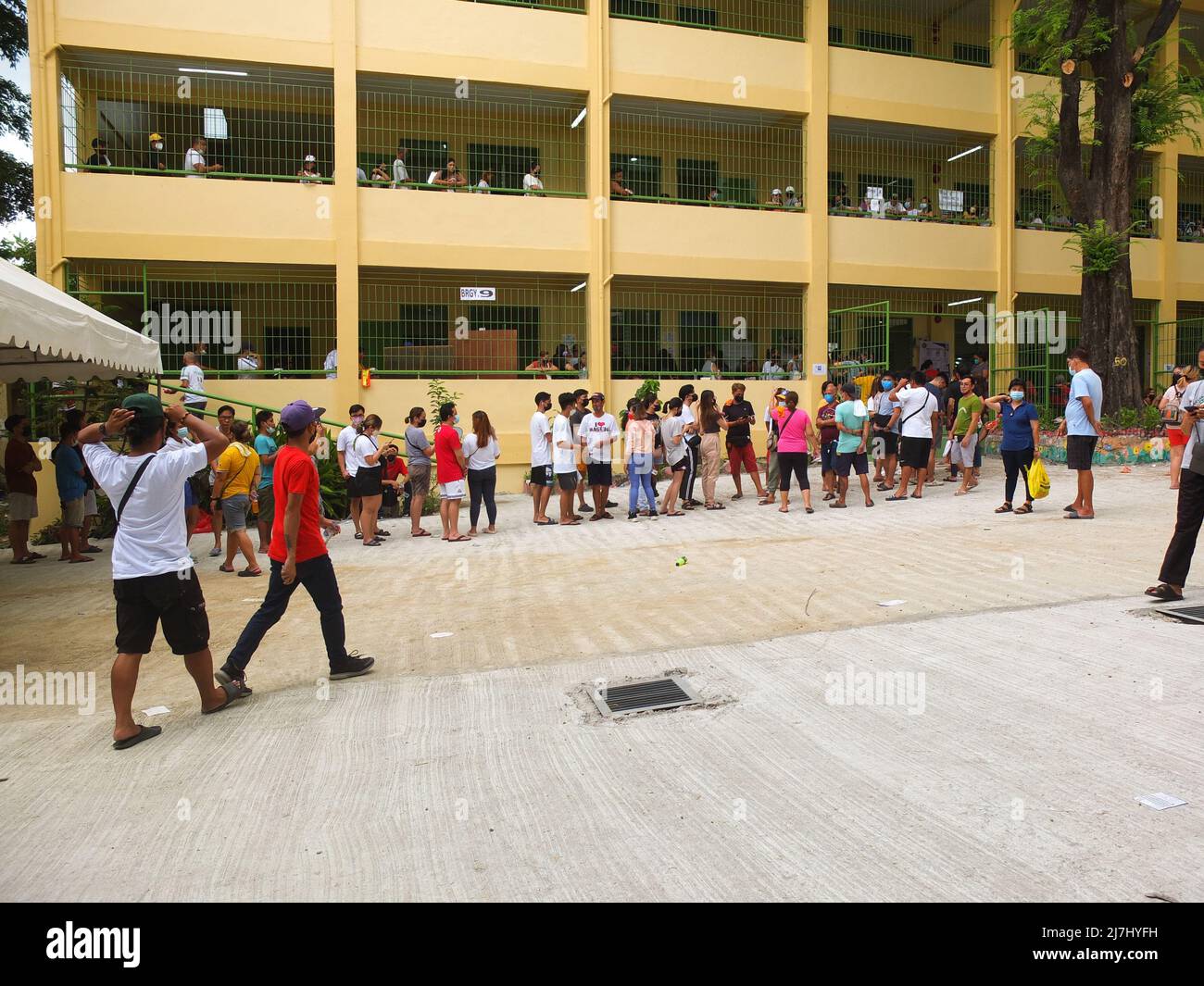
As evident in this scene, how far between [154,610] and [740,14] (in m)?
21.0

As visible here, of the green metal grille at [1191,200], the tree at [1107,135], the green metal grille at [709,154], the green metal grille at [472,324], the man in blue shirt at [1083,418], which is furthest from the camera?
the green metal grille at [1191,200]

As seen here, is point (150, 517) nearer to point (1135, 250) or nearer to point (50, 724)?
point (50, 724)

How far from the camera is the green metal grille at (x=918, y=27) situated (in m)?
22.2

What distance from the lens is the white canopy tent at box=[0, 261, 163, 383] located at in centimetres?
781

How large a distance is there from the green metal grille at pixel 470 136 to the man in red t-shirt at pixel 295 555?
44.8 ft

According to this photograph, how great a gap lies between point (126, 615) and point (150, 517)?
0.55 m

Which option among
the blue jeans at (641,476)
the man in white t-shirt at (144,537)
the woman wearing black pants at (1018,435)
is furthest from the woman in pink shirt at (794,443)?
the man in white t-shirt at (144,537)

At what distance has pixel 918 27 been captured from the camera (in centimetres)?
2280

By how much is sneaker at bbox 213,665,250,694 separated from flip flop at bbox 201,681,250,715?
12mm

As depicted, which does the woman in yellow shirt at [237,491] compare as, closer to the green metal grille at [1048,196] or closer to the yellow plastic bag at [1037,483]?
the yellow plastic bag at [1037,483]

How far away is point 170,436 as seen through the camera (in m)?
9.15

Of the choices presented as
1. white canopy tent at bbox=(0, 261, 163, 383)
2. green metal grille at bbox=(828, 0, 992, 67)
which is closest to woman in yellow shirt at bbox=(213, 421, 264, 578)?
white canopy tent at bbox=(0, 261, 163, 383)

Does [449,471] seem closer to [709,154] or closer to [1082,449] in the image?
[1082,449]

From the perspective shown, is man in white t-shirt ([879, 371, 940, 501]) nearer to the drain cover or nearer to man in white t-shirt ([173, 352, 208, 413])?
the drain cover
